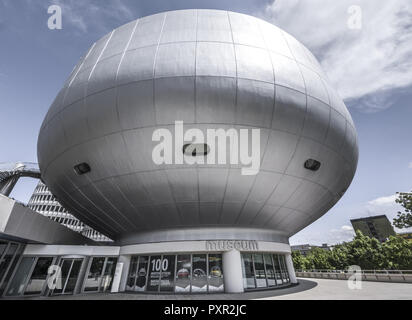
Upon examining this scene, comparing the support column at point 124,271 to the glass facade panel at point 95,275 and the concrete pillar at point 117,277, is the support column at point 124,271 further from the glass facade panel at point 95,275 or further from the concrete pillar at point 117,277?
the glass facade panel at point 95,275

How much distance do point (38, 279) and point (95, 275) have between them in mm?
3019

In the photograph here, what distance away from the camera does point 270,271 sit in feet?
45.4

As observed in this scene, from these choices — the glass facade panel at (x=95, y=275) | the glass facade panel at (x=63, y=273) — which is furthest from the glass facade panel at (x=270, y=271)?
the glass facade panel at (x=63, y=273)

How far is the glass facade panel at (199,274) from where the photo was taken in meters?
11.8

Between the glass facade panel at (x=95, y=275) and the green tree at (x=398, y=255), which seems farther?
the green tree at (x=398, y=255)

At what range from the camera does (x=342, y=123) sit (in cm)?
1259

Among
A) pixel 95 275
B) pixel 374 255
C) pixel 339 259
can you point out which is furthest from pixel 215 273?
pixel 339 259

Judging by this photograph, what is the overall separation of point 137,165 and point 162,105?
3.26 metres

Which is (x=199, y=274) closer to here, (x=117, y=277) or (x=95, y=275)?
(x=117, y=277)

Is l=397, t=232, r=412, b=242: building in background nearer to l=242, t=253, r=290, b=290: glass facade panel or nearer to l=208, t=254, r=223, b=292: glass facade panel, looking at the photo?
l=242, t=253, r=290, b=290: glass facade panel

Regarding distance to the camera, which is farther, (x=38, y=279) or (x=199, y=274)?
(x=38, y=279)

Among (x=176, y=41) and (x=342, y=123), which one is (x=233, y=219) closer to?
(x=342, y=123)

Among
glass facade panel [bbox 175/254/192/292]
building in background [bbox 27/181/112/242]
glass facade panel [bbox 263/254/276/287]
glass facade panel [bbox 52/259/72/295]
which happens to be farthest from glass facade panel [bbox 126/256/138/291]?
building in background [bbox 27/181/112/242]

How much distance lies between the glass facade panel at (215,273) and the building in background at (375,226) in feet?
386
